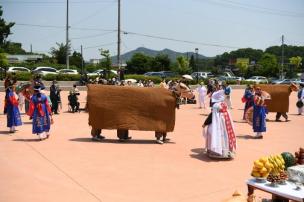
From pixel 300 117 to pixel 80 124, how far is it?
1019 centimetres

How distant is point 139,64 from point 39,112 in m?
45.2

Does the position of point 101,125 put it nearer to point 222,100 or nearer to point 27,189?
point 222,100

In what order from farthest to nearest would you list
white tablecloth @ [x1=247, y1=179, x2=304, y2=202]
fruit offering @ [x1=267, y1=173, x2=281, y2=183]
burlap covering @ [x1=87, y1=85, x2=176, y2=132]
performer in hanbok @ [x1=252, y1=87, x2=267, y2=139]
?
performer in hanbok @ [x1=252, y1=87, x2=267, y2=139] → burlap covering @ [x1=87, y1=85, x2=176, y2=132] → fruit offering @ [x1=267, y1=173, x2=281, y2=183] → white tablecloth @ [x1=247, y1=179, x2=304, y2=202]

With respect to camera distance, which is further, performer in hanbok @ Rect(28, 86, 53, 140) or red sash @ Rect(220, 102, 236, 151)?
performer in hanbok @ Rect(28, 86, 53, 140)

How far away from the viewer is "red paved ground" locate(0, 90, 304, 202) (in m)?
6.78

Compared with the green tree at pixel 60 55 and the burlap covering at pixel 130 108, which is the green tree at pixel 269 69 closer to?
the green tree at pixel 60 55

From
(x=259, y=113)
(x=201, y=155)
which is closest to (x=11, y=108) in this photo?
(x=201, y=155)

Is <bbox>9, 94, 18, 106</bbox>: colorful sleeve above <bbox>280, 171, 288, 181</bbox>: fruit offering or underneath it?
above

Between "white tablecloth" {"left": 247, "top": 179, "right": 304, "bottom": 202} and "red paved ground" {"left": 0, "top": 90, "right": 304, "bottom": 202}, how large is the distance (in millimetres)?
1634

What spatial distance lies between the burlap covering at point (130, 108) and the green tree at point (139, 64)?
4427 cm

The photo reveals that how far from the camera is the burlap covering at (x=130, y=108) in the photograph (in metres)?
11.1

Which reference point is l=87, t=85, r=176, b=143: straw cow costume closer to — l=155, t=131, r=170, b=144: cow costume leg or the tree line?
l=155, t=131, r=170, b=144: cow costume leg

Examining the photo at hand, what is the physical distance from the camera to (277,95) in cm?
1714

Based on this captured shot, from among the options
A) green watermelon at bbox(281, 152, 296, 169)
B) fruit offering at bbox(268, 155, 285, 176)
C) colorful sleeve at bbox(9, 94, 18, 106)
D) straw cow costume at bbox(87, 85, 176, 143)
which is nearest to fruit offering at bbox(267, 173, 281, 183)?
fruit offering at bbox(268, 155, 285, 176)
